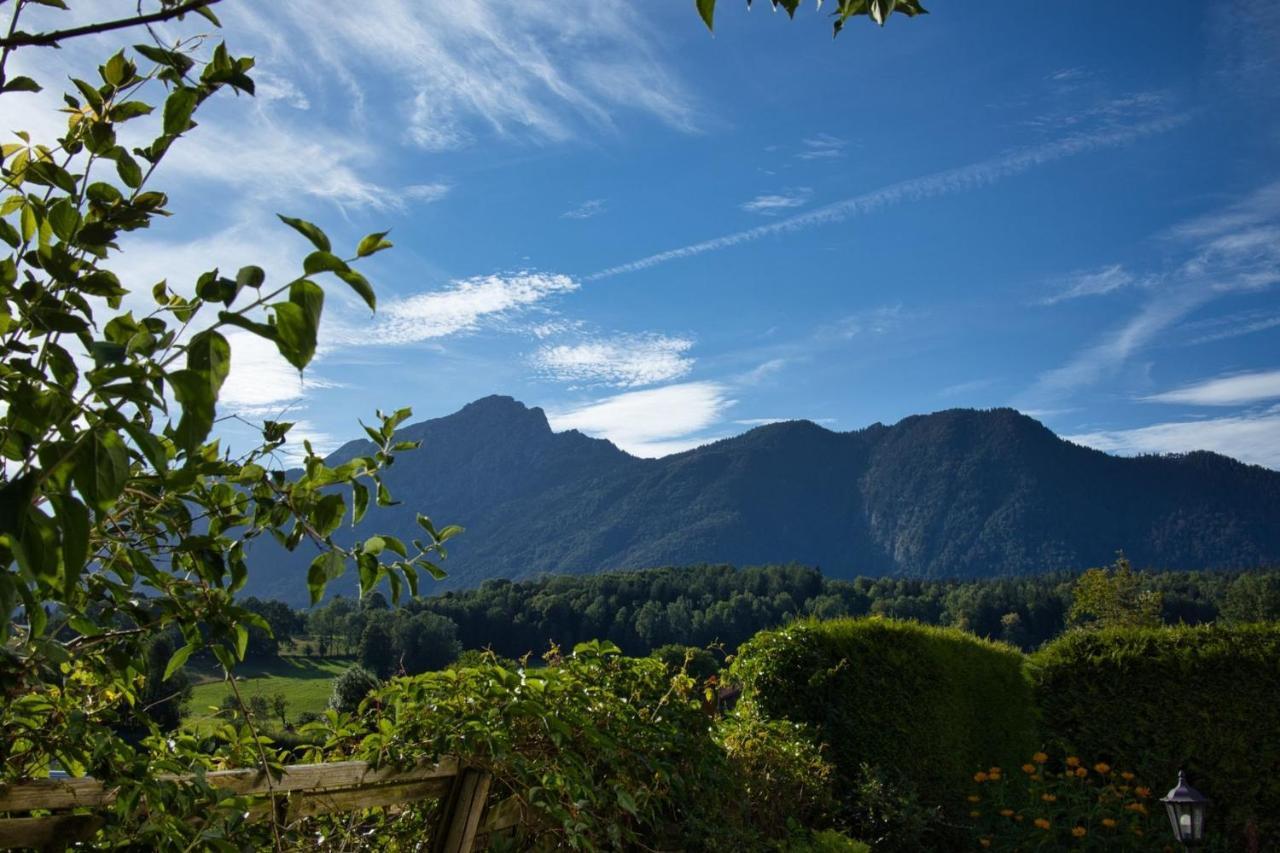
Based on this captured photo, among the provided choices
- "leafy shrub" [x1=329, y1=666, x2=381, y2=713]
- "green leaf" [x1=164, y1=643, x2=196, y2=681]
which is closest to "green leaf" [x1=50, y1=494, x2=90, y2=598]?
"green leaf" [x1=164, y1=643, x2=196, y2=681]

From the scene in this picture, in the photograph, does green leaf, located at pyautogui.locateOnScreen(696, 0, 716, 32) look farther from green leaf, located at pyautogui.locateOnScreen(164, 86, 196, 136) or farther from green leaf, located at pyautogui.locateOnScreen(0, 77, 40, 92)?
green leaf, located at pyautogui.locateOnScreen(0, 77, 40, 92)

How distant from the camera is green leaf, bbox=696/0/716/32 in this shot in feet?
A: 3.29

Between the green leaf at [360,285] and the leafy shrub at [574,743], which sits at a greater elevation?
the green leaf at [360,285]

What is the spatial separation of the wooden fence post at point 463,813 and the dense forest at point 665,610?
42704 mm

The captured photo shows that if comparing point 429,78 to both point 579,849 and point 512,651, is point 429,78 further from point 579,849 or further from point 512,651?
point 512,651

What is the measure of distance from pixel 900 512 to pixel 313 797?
189108mm

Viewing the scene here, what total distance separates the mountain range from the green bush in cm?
13850

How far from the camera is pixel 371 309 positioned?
95 cm

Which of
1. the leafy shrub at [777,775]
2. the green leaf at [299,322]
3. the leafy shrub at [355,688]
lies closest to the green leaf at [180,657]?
the green leaf at [299,322]

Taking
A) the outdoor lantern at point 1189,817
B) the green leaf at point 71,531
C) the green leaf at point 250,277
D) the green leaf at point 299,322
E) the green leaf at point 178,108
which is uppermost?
the green leaf at point 178,108

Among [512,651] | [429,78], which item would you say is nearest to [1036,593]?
[512,651]

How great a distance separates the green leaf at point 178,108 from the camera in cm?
117

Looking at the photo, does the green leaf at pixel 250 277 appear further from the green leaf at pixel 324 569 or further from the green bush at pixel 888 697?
the green bush at pixel 888 697

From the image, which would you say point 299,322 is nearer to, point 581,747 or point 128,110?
point 128,110
